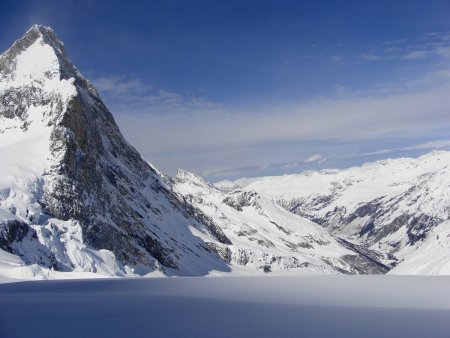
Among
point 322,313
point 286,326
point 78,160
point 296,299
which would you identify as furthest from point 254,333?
point 78,160

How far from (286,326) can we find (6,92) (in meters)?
168

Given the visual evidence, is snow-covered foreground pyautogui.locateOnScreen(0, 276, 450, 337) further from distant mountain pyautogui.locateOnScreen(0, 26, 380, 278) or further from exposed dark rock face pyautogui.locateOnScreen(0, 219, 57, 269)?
exposed dark rock face pyautogui.locateOnScreen(0, 219, 57, 269)

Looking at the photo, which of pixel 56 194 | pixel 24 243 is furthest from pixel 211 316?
pixel 56 194

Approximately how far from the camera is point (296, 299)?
7125 cm

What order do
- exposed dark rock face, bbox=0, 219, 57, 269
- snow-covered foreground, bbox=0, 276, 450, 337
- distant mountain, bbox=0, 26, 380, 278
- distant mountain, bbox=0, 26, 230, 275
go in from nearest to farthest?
1. snow-covered foreground, bbox=0, 276, 450, 337
2. exposed dark rock face, bbox=0, 219, 57, 269
3. distant mountain, bbox=0, 26, 380, 278
4. distant mountain, bbox=0, 26, 230, 275

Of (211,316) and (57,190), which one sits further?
(57,190)

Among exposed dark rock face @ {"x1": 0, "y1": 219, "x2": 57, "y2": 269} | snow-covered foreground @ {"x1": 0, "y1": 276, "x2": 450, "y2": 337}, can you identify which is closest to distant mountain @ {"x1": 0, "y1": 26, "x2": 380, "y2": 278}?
exposed dark rock face @ {"x1": 0, "y1": 219, "x2": 57, "y2": 269}

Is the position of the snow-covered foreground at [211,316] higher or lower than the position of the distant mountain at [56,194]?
lower

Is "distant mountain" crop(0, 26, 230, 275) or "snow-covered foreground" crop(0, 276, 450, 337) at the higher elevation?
"distant mountain" crop(0, 26, 230, 275)

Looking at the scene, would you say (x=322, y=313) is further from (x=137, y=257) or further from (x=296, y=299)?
(x=137, y=257)

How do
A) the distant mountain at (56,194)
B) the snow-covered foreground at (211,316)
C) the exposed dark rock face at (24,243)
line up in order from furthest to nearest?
the distant mountain at (56,194), the exposed dark rock face at (24,243), the snow-covered foreground at (211,316)

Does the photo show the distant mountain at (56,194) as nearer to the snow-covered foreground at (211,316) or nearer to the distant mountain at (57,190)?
the distant mountain at (57,190)

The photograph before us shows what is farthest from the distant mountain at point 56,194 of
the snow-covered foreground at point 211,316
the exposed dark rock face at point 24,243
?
the snow-covered foreground at point 211,316

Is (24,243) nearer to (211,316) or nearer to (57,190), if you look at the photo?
(57,190)
